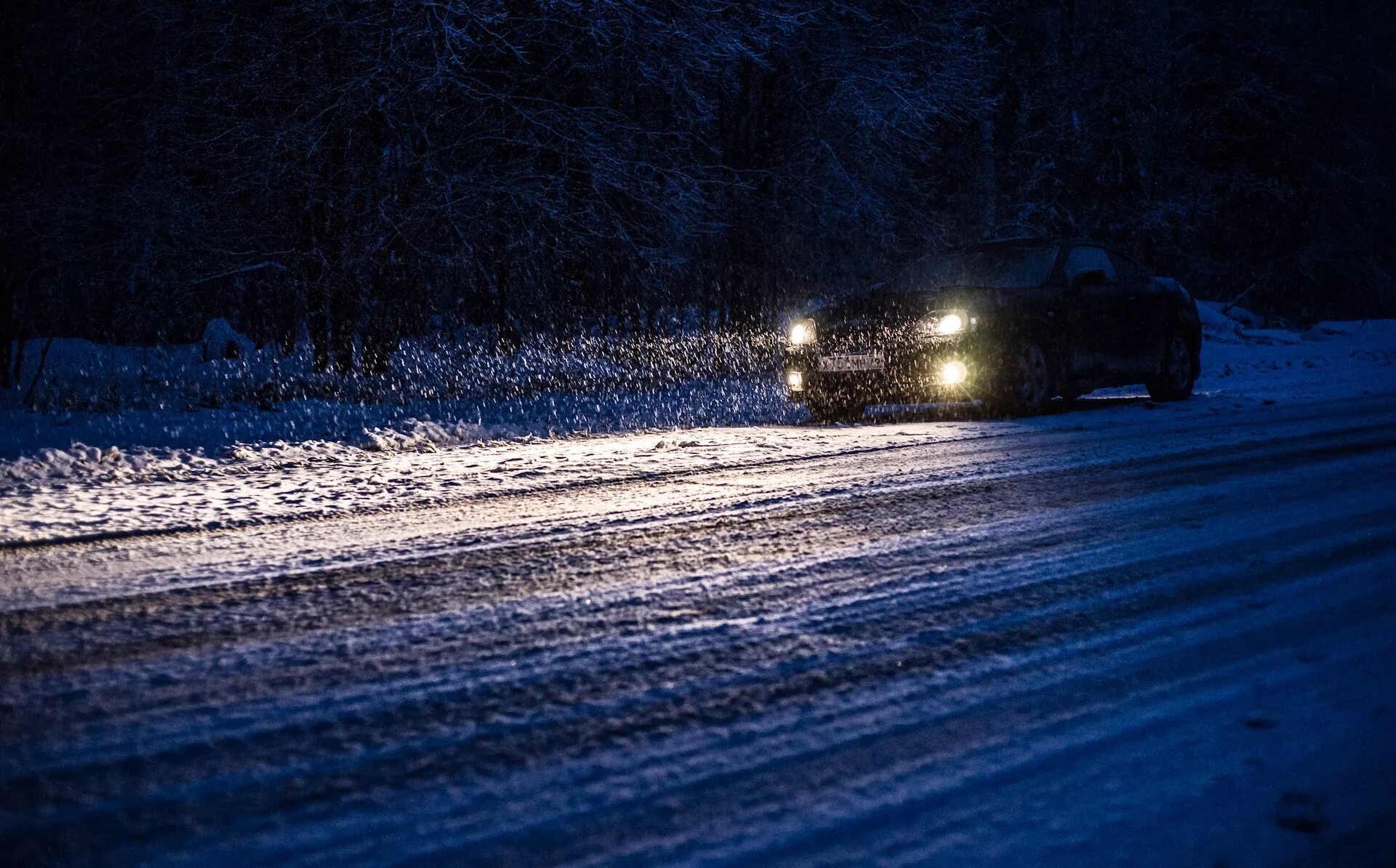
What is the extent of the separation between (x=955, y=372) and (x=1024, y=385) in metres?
0.88

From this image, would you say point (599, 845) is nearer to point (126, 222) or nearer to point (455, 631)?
point (455, 631)

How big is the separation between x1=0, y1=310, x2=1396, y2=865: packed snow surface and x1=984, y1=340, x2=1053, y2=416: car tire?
159 inches

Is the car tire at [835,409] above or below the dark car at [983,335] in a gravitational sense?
below

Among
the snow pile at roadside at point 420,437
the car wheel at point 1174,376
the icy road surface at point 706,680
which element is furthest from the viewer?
the car wheel at point 1174,376

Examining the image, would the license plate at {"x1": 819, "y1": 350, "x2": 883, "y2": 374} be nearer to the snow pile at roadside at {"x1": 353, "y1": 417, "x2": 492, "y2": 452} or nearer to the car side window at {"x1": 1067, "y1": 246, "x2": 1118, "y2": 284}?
the car side window at {"x1": 1067, "y1": 246, "x2": 1118, "y2": 284}

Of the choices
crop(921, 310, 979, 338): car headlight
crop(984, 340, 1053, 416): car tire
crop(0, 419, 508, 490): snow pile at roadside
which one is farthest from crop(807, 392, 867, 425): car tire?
crop(0, 419, 508, 490): snow pile at roadside

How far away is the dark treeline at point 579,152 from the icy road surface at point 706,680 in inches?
345

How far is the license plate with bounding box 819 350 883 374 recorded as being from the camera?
1009cm

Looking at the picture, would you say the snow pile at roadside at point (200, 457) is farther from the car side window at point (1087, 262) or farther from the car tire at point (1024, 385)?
the car side window at point (1087, 262)

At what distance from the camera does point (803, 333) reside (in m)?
10.6

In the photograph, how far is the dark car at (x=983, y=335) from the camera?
995 centimetres

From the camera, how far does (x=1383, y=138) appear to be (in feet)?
140

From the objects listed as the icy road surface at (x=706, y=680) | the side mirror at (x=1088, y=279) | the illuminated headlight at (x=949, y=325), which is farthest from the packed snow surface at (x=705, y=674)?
the side mirror at (x=1088, y=279)

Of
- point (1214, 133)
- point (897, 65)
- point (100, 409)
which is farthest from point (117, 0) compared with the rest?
point (1214, 133)
